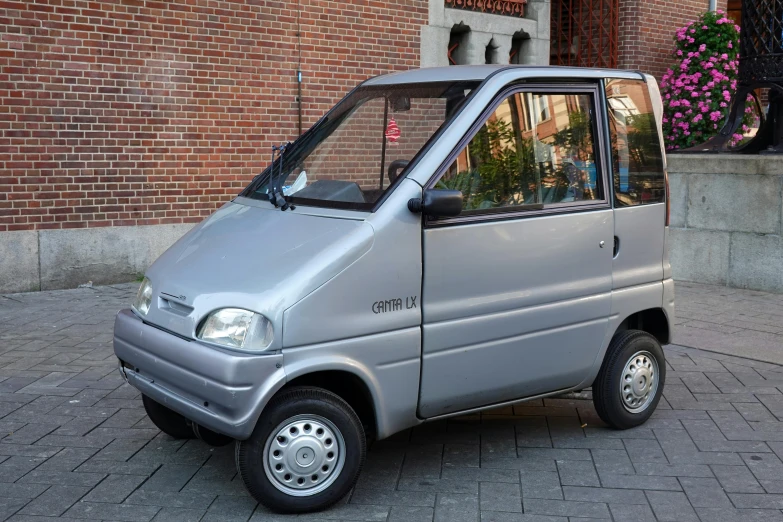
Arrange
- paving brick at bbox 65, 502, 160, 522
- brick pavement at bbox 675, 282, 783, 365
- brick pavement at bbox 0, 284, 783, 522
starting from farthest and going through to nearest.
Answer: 1. brick pavement at bbox 675, 282, 783, 365
2. brick pavement at bbox 0, 284, 783, 522
3. paving brick at bbox 65, 502, 160, 522

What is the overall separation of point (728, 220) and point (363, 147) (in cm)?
628

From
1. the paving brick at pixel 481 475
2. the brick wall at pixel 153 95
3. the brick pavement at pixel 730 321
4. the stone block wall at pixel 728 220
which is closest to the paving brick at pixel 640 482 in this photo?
the paving brick at pixel 481 475

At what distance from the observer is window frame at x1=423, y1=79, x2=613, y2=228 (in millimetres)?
4477

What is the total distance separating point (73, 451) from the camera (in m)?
4.97

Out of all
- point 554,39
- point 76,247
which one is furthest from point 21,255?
point 554,39

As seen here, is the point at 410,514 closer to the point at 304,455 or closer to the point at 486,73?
the point at 304,455

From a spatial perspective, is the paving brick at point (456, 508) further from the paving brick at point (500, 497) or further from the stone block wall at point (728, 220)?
the stone block wall at point (728, 220)

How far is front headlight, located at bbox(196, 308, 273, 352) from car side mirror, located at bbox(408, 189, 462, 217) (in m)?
0.87

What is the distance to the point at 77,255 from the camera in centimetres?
945

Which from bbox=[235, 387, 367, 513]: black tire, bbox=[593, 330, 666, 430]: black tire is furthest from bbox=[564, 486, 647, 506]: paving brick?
bbox=[235, 387, 367, 513]: black tire

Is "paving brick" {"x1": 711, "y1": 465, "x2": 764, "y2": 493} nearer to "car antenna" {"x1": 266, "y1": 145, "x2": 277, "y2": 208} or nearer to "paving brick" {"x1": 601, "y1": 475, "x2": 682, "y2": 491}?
"paving brick" {"x1": 601, "y1": 475, "x2": 682, "y2": 491}

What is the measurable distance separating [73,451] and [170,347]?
119 centimetres

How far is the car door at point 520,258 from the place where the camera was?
446 centimetres

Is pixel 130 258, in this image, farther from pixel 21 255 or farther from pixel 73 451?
pixel 73 451
